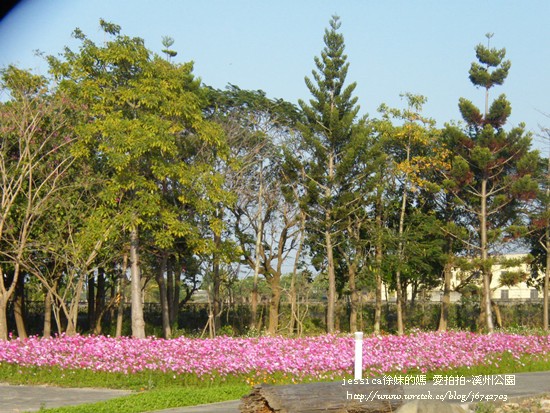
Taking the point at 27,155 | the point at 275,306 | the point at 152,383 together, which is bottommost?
the point at 152,383

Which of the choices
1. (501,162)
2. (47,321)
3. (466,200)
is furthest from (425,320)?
(47,321)

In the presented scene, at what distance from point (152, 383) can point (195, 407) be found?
2.40 metres

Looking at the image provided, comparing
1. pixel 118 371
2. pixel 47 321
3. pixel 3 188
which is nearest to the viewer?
pixel 118 371

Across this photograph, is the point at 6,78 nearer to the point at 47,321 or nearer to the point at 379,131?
the point at 47,321

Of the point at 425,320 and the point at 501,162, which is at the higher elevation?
the point at 501,162

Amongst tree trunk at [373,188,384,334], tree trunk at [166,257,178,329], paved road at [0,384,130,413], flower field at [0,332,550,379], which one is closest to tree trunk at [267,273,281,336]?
tree trunk at [373,188,384,334]

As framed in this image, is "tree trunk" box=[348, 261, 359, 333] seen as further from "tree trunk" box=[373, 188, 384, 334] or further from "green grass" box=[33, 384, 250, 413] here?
"green grass" box=[33, 384, 250, 413]

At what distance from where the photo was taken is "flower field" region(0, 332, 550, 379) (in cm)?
1333

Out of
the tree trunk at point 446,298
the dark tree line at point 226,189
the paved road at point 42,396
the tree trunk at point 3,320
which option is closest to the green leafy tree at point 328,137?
the dark tree line at point 226,189

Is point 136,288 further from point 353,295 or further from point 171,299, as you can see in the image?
point 353,295

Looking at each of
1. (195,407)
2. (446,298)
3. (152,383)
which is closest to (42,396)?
(152,383)

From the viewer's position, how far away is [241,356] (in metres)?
13.9

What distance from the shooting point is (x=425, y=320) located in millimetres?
35781

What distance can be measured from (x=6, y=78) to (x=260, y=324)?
15307 millimetres
